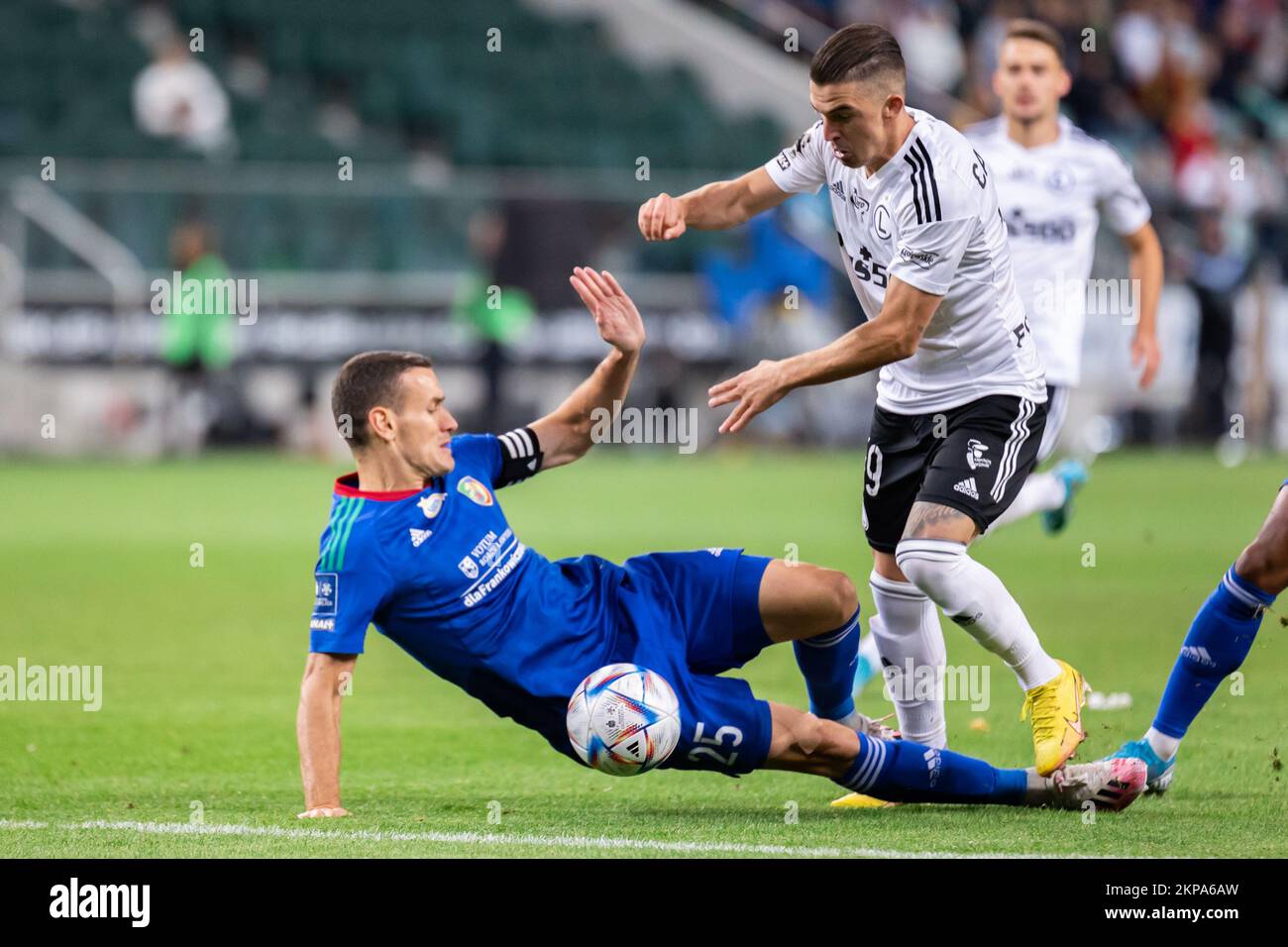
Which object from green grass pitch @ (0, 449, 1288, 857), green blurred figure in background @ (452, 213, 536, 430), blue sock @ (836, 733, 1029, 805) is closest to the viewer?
green grass pitch @ (0, 449, 1288, 857)

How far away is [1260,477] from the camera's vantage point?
17500 millimetres

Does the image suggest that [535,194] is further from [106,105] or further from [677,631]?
[677,631]

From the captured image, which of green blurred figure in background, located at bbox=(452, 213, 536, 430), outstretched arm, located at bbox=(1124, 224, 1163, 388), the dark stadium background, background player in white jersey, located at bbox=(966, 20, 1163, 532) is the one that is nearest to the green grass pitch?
outstretched arm, located at bbox=(1124, 224, 1163, 388)

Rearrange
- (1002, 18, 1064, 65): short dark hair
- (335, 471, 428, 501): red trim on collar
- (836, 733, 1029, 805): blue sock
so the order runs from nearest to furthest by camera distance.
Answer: (335, 471, 428, 501): red trim on collar, (836, 733, 1029, 805): blue sock, (1002, 18, 1064, 65): short dark hair

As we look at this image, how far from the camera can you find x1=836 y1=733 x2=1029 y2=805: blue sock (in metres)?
5.48

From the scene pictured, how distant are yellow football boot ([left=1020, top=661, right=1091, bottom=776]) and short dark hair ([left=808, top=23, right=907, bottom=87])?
185 cm

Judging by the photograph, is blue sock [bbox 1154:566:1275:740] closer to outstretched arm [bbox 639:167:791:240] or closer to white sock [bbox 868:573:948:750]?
white sock [bbox 868:573:948:750]

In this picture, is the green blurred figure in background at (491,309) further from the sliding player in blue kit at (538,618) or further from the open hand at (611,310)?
the sliding player in blue kit at (538,618)

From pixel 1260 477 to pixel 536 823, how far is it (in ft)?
44.3

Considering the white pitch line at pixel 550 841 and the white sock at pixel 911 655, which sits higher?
the white sock at pixel 911 655

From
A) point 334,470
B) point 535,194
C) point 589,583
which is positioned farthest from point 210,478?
point 589,583

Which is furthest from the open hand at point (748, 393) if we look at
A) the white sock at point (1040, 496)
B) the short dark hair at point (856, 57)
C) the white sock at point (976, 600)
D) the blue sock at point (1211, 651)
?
the white sock at point (1040, 496)

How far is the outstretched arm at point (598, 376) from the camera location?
228 inches
